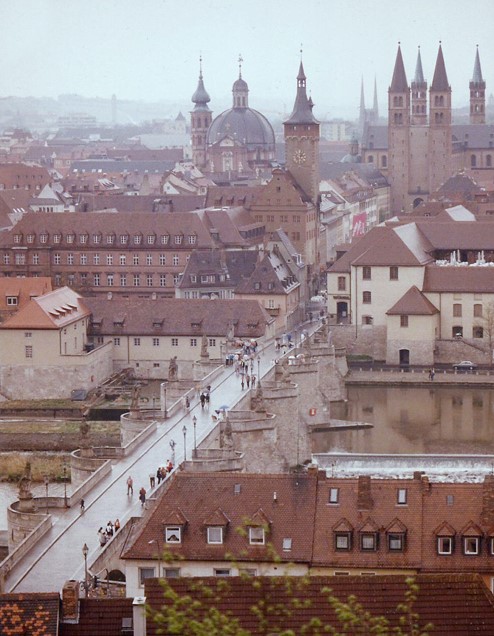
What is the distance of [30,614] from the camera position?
77.1 ft

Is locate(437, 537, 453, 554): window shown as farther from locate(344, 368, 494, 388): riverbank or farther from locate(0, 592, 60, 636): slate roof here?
locate(344, 368, 494, 388): riverbank

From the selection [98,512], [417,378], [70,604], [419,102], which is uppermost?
[419,102]

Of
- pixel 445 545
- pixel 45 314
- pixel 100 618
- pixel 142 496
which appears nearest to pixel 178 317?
pixel 45 314

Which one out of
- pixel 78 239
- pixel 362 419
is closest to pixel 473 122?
pixel 78 239

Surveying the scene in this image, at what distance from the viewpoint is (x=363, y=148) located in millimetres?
151000

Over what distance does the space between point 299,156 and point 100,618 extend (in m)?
72.9

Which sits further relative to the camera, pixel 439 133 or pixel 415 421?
pixel 439 133

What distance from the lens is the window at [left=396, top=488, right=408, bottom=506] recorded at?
106ft

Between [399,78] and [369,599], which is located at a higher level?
[399,78]

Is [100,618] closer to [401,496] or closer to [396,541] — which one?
[396,541]

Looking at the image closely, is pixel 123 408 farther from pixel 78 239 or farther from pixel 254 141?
pixel 254 141

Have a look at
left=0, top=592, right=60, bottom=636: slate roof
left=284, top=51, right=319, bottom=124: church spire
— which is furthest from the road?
left=284, top=51, right=319, bottom=124: church spire

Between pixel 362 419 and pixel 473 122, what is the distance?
100637 mm

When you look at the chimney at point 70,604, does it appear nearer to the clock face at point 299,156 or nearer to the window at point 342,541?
the window at point 342,541
